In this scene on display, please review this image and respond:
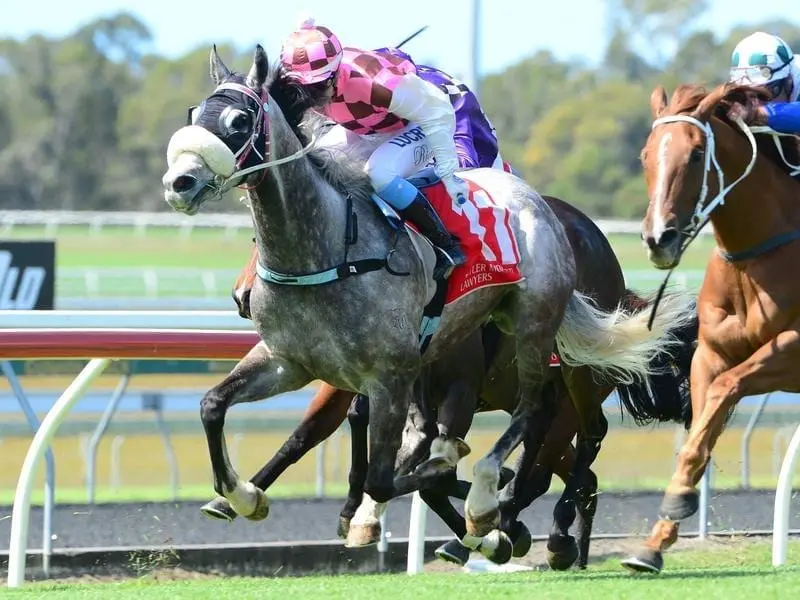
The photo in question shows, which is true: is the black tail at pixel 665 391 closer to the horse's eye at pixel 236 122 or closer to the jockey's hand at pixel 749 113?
the jockey's hand at pixel 749 113

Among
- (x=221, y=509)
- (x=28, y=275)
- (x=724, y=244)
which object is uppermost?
(x=724, y=244)

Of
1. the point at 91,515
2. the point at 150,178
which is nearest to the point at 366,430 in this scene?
the point at 91,515

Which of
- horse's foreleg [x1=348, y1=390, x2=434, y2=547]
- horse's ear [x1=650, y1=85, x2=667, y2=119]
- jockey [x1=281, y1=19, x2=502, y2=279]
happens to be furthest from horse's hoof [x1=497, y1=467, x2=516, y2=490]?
horse's ear [x1=650, y1=85, x2=667, y2=119]

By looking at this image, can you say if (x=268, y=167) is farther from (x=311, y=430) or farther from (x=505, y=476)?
(x=505, y=476)

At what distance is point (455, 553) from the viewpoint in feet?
18.5

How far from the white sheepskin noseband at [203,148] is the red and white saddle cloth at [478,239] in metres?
1.01

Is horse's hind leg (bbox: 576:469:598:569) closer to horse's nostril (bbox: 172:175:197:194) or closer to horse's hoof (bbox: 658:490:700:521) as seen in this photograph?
horse's hoof (bbox: 658:490:700:521)

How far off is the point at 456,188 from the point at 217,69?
0.97 metres

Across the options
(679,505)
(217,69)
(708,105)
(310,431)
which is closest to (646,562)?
(679,505)

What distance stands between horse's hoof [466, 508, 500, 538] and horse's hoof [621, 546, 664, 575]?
0.47 metres

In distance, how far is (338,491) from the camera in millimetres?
9641

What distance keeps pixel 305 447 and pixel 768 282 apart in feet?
5.53

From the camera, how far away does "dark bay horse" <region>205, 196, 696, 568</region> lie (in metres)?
5.48

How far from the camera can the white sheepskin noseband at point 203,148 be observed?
430cm
